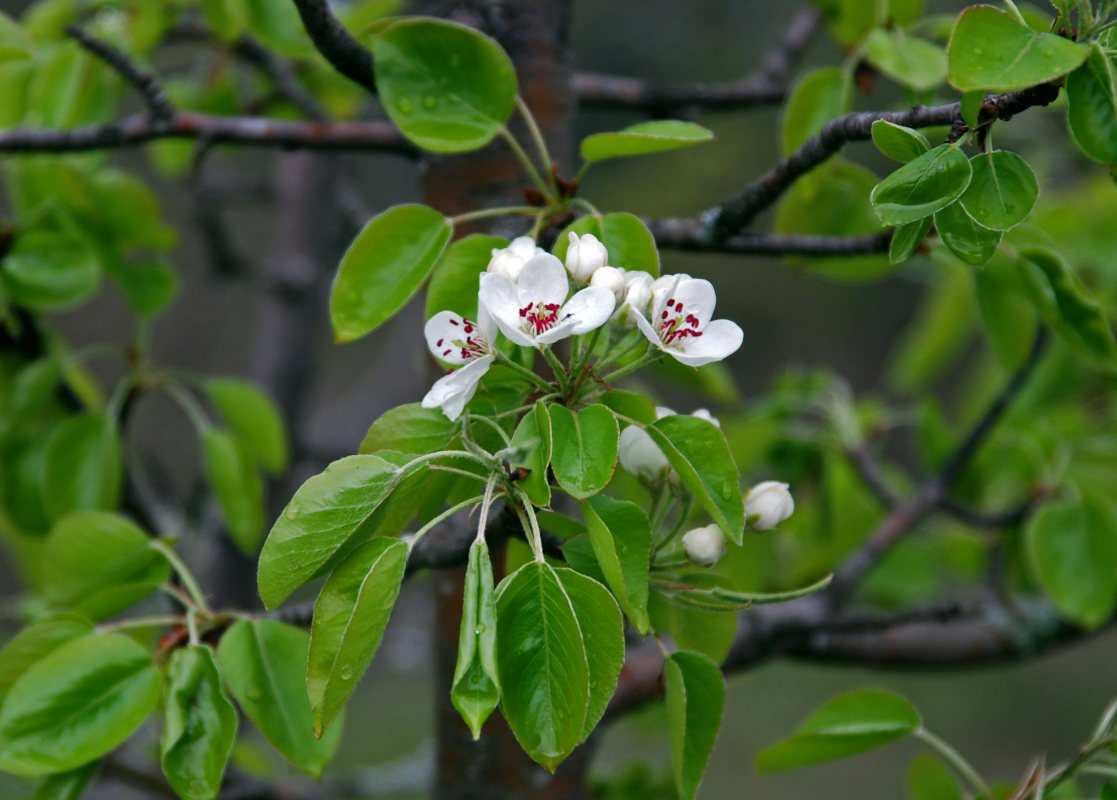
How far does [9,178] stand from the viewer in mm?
928

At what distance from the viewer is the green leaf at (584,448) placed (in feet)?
1.38

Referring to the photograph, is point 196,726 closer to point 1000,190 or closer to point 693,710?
point 693,710

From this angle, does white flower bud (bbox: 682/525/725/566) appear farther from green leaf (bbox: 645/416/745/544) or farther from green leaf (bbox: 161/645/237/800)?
green leaf (bbox: 161/645/237/800)

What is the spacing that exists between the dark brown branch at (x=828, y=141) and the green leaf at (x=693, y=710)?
293 millimetres

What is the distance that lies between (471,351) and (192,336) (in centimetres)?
254

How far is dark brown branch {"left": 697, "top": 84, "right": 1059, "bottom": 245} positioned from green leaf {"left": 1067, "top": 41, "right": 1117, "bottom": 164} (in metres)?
0.01

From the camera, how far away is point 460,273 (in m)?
0.54

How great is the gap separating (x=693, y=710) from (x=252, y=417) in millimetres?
614

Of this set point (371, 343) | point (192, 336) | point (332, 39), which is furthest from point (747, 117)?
point (332, 39)

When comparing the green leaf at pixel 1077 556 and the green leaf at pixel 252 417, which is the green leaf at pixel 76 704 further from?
the green leaf at pixel 1077 556

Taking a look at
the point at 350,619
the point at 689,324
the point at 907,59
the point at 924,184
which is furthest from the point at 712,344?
the point at 907,59

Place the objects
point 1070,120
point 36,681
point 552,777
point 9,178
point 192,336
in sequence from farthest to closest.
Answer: point 192,336 < point 9,178 < point 552,777 < point 36,681 < point 1070,120

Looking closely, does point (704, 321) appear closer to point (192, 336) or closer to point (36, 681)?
point (36, 681)

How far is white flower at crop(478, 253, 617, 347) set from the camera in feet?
1.41
